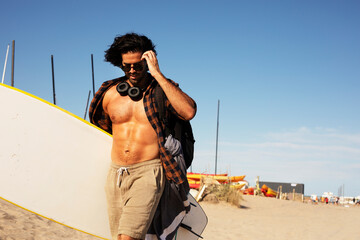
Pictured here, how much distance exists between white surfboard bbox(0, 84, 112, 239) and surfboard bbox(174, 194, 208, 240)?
0.63m

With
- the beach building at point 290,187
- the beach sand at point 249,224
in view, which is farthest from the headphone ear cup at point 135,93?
the beach building at point 290,187

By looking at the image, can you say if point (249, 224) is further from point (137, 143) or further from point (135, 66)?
point (135, 66)

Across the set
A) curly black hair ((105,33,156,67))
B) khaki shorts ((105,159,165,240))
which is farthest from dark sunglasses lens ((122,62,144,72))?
khaki shorts ((105,159,165,240))

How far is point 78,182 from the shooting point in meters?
3.24

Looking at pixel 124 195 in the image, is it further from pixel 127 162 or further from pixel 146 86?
pixel 146 86

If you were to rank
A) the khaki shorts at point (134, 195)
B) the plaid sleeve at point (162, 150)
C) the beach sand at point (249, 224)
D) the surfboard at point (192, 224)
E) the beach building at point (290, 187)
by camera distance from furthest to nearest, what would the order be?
the beach building at point (290, 187), the beach sand at point (249, 224), the surfboard at point (192, 224), the plaid sleeve at point (162, 150), the khaki shorts at point (134, 195)

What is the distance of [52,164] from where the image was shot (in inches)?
128

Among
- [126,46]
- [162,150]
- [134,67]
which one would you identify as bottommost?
[162,150]

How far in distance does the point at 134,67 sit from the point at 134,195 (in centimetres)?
86

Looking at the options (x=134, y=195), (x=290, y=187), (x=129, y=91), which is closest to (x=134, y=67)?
(x=129, y=91)

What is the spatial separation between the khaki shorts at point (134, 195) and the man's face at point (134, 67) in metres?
0.58

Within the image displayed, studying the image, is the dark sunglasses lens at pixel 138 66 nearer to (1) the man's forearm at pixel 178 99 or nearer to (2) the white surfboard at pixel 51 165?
(1) the man's forearm at pixel 178 99

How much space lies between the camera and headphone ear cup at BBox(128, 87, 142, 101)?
265 cm

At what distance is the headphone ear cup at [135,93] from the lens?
104 inches
